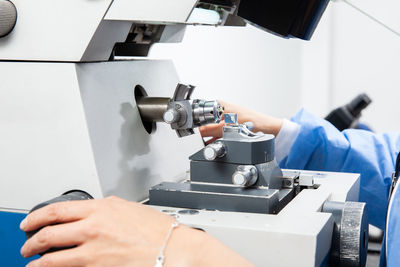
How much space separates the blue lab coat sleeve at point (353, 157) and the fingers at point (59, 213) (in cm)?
87

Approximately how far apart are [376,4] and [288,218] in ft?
9.08

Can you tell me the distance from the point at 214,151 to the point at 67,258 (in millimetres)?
286

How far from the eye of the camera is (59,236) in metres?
0.62

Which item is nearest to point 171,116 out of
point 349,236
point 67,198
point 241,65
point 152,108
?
point 152,108

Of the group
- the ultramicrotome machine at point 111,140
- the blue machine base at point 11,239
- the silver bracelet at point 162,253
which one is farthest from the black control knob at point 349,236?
the blue machine base at point 11,239

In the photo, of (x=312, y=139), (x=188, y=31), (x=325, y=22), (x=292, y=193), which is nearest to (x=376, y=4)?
(x=325, y=22)

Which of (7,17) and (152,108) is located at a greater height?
(7,17)

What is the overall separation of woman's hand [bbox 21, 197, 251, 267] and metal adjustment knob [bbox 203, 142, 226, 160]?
0.17 meters

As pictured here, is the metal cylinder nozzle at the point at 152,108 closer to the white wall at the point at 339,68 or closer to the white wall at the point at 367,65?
the white wall at the point at 339,68

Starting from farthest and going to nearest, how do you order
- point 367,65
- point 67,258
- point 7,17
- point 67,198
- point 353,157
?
point 367,65, point 353,157, point 7,17, point 67,198, point 67,258

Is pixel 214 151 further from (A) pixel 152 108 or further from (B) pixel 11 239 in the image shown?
(B) pixel 11 239

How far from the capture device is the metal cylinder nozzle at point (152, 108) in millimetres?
913

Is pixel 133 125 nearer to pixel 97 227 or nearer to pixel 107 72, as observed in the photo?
pixel 107 72

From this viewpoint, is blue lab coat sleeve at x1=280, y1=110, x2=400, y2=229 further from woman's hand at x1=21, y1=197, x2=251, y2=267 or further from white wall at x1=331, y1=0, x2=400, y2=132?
white wall at x1=331, y1=0, x2=400, y2=132
